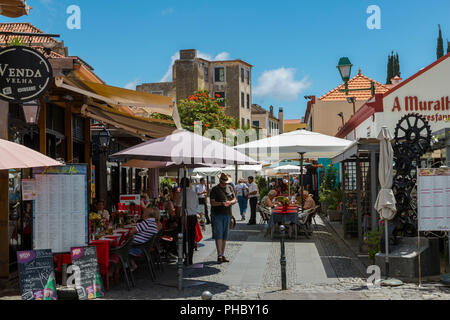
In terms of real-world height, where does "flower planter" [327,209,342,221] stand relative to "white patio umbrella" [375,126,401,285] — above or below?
below

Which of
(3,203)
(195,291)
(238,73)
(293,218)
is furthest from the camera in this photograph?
(238,73)

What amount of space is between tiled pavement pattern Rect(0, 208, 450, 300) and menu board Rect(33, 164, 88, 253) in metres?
0.98

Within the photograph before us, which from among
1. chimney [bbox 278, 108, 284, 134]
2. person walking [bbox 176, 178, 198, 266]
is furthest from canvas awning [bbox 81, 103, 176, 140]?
chimney [bbox 278, 108, 284, 134]

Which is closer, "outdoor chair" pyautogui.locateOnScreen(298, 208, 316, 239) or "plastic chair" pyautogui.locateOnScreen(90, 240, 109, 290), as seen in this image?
"plastic chair" pyautogui.locateOnScreen(90, 240, 109, 290)

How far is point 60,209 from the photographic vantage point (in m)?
7.34

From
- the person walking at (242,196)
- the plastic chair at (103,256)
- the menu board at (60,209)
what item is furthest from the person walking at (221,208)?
the person walking at (242,196)

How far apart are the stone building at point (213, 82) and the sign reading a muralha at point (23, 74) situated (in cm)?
5470

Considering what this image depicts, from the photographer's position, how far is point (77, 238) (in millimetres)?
7398

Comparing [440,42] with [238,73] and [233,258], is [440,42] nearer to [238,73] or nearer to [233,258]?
[238,73]

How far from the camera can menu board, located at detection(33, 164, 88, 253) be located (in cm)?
723

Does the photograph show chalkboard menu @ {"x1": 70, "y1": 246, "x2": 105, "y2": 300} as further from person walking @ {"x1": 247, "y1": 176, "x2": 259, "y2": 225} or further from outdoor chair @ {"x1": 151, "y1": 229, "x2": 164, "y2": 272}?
person walking @ {"x1": 247, "y1": 176, "x2": 259, "y2": 225}

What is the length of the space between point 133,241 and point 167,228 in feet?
9.10
